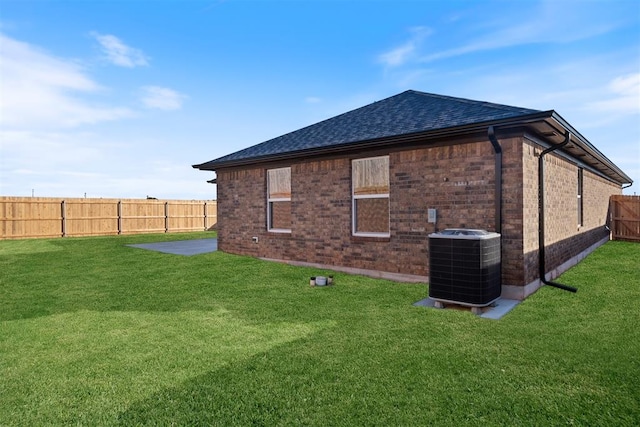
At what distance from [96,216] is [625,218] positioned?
2849 cm

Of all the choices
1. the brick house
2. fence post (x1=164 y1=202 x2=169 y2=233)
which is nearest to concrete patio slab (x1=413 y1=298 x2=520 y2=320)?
the brick house

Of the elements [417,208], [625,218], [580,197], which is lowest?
[625,218]

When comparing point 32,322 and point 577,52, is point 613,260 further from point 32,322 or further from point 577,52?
point 32,322

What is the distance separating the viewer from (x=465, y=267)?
562cm

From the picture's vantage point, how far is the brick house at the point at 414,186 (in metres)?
6.37

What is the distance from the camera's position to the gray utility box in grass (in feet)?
18.1

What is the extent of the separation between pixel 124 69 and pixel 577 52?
12.8 meters

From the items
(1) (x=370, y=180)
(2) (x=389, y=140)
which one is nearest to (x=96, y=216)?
(1) (x=370, y=180)

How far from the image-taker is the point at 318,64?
12.2 metres

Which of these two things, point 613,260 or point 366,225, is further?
point 366,225

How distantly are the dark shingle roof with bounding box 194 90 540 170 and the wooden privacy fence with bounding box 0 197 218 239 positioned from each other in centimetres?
1275

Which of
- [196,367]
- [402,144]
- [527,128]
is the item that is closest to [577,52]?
[527,128]

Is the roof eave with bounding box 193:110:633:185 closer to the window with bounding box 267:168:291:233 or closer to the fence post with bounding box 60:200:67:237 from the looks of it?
the window with bounding box 267:168:291:233

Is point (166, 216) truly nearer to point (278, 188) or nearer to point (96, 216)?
point (96, 216)
